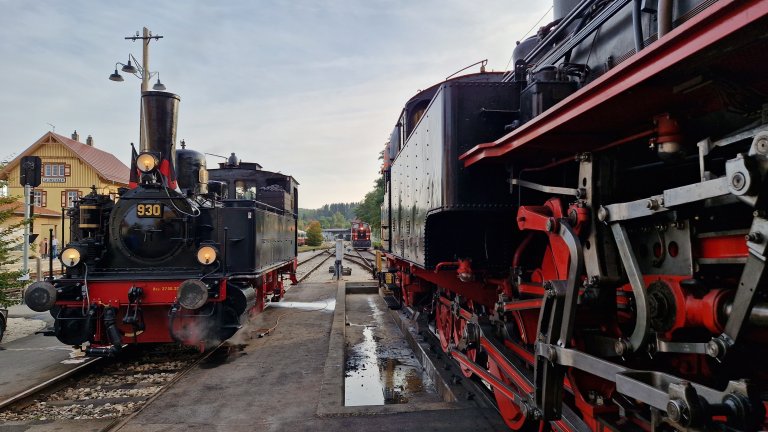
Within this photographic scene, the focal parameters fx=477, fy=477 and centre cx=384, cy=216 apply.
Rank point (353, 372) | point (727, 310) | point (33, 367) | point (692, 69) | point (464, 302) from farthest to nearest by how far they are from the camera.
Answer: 1. point (353, 372)
2. point (33, 367)
3. point (464, 302)
4. point (727, 310)
5. point (692, 69)

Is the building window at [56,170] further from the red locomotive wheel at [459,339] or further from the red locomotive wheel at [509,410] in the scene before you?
the red locomotive wheel at [509,410]

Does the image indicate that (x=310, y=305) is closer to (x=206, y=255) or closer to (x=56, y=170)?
(x=206, y=255)

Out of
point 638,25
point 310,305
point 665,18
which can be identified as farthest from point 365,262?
point 665,18

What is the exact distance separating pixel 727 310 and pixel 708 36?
3.46 feet

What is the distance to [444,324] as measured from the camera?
5.98 metres

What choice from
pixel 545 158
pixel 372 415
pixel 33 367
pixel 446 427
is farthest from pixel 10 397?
pixel 545 158

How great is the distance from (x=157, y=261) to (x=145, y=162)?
1345mm

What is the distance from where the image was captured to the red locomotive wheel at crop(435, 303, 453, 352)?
5613mm

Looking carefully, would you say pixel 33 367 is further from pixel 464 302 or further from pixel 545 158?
pixel 545 158

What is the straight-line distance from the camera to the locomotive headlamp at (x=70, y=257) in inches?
238

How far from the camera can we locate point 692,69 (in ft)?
5.16

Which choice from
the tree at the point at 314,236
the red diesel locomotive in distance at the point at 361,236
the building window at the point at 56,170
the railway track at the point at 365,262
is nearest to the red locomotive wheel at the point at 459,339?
the railway track at the point at 365,262

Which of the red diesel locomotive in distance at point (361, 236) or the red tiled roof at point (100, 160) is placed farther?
the red diesel locomotive in distance at point (361, 236)

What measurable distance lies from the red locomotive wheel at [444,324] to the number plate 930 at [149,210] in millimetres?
3929
